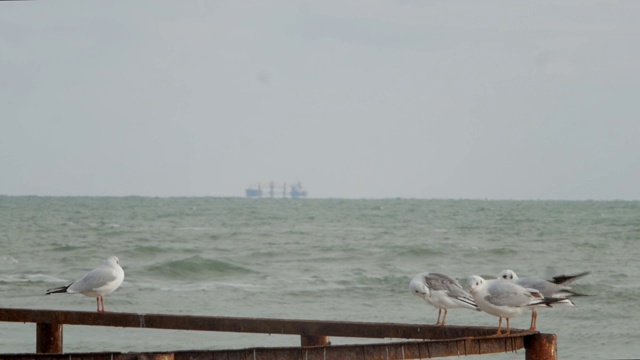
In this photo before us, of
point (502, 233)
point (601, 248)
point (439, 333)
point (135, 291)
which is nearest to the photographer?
point (439, 333)

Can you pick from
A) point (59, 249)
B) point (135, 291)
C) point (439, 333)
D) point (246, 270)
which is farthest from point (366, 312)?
point (59, 249)

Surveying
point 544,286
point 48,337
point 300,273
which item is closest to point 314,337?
point 544,286

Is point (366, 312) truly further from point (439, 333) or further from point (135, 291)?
point (439, 333)

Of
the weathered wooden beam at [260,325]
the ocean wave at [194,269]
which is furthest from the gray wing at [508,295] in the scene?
the ocean wave at [194,269]

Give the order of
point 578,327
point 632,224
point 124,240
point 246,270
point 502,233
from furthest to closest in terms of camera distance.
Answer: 1. point 632,224
2. point 502,233
3. point 124,240
4. point 246,270
5. point 578,327

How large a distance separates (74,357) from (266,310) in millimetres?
14525

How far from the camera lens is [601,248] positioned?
1427 inches

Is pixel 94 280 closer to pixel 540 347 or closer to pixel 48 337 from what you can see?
pixel 48 337

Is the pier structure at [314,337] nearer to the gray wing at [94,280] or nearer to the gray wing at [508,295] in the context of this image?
the gray wing at [508,295]

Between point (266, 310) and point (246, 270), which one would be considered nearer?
point (266, 310)

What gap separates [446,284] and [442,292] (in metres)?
0.07

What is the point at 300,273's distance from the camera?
88.6 ft

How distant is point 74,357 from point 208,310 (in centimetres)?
1445

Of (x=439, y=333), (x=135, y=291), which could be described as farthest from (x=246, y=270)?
(x=439, y=333)
